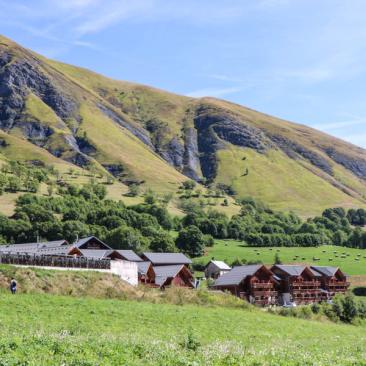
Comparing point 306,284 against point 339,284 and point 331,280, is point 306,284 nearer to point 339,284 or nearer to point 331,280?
point 331,280

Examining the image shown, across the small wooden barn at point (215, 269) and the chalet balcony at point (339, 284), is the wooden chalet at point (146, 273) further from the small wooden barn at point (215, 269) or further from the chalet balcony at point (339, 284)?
the chalet balcony at point (339, 284)

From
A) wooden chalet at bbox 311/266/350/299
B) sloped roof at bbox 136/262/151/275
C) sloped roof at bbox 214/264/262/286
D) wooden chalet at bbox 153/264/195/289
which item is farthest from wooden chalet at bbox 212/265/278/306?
wooden chalet at bbox 311/266/350/299

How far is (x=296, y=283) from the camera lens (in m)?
118

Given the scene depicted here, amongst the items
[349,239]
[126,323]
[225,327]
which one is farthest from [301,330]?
[349,239]

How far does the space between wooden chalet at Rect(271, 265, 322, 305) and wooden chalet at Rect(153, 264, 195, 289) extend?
26.3 m

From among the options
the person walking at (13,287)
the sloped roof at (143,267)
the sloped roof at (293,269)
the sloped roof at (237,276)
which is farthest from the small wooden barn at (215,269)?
the person walking at (13,287)

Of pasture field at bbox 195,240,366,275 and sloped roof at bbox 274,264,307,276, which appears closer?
sloped roof at bbox 274,264,307,276

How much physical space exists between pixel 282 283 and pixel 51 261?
269 ft

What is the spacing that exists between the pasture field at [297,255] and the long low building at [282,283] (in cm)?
1399

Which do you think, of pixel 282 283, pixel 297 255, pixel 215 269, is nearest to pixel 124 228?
pixel 215 269

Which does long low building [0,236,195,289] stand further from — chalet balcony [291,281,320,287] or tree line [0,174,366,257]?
tree line [0,174,366,257]

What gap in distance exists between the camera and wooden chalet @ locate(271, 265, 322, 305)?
11744cm

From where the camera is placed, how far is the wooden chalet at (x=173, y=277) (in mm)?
98938

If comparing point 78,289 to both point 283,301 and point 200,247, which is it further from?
point 200,247
